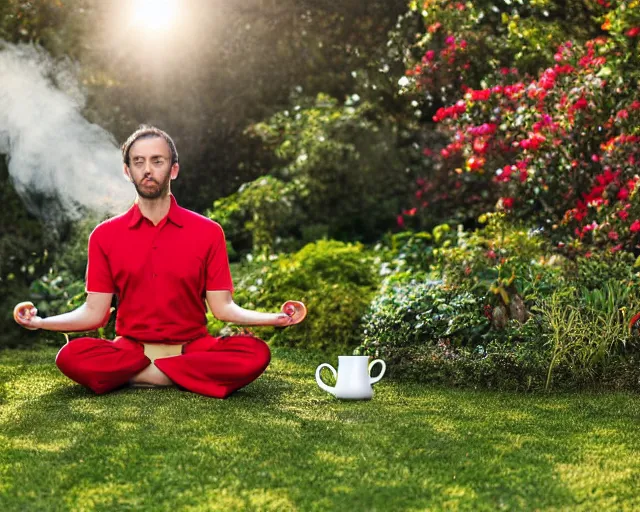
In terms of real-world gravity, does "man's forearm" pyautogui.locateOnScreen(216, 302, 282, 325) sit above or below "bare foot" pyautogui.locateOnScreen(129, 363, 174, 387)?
above

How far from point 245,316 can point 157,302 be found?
0.47 m

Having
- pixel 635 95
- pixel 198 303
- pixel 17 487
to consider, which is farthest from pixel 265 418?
pixel 635 95

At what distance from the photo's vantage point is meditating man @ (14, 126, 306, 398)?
511 centimetres

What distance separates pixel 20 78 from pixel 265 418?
5634 millimetres

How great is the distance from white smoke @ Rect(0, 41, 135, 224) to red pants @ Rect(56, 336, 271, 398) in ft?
10.2

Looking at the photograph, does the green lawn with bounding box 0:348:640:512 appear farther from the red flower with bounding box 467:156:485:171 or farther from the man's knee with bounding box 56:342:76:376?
the red flower with bounding box 467:156:485:171

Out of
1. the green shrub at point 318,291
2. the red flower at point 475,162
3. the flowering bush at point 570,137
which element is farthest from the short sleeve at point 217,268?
→ the red flower at point 475,162

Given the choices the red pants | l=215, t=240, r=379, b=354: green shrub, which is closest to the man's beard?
the red pants

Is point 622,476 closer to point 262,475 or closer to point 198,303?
point 262,475

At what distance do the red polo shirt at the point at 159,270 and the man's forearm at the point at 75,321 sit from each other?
0.13 m

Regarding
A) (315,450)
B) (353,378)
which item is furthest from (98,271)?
(315,450)

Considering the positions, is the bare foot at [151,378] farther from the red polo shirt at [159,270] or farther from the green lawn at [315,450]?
the red polo shirt at [159,270]

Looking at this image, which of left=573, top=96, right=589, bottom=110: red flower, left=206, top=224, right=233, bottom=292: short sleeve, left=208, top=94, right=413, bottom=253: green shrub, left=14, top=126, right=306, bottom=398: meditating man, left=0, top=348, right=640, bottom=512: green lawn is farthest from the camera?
left=208, top=94, right=413, bottom=253: green shrub

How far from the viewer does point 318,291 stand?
7.30m
